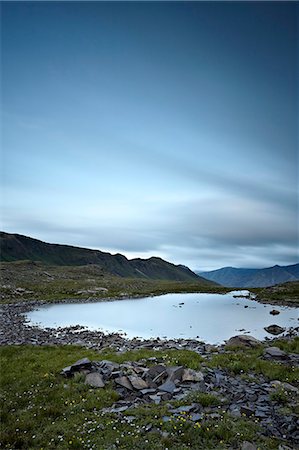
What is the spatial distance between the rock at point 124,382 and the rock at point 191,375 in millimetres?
2637

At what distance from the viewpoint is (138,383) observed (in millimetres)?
14039

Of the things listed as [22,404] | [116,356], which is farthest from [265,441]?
[116,356]

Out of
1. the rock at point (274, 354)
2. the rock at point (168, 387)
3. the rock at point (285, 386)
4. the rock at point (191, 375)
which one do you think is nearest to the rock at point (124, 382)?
the rock at point (168, 387)

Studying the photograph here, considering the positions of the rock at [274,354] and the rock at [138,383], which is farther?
the rock at [274,354]

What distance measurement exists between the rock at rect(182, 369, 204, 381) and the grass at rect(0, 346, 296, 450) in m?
1.57

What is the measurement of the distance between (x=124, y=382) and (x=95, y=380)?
1.48 metres

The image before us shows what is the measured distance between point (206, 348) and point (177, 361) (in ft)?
20.4

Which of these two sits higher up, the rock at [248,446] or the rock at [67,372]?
the rock at [248,446]

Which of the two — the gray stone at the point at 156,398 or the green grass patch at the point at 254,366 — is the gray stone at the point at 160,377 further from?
the green grass patch at the point at 254,366

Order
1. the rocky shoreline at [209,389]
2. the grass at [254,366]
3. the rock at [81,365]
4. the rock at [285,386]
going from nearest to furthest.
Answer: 1. the rocky shoreline at [209,389]
2. the rock at [285,386]
3. the grass at [254,366]
4. the rock at [81,365]

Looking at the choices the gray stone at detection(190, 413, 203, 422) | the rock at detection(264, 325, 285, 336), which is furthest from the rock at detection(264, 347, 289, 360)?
the rock at detection(264, 325, 285, 336)

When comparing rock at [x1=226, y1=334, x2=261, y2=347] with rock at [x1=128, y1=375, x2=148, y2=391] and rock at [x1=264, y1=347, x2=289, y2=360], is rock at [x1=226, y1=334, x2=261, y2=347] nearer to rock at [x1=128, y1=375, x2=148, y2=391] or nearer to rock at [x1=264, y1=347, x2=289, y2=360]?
rock at [x1=264, y1=347, x2=289, y2=360]

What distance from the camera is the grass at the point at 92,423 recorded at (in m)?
9.89

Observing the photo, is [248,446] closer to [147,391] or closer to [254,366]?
[147,391]
